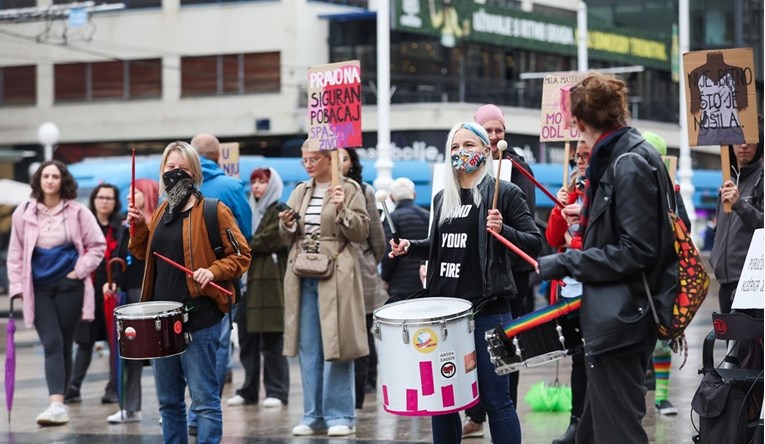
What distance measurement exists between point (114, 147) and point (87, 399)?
3552 cm

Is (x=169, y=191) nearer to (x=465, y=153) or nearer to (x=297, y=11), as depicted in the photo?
(x=465, y=153)

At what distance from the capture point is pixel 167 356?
760 cm

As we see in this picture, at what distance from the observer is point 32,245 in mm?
10781

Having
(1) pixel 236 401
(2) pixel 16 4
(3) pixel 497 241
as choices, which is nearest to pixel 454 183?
(3) pixel 497 241

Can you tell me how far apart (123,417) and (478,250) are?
4.47 meters

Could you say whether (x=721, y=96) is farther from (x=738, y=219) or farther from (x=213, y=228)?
(x=213, y=228)

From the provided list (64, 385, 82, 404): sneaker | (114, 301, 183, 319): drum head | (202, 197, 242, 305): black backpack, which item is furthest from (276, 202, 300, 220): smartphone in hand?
(64, 385, 82, 404): sneaker

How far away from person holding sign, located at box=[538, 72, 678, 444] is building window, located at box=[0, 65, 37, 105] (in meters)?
43.5

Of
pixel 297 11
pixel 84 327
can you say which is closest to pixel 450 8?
pixel 297 11

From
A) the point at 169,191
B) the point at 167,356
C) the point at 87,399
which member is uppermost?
the point at 169,191

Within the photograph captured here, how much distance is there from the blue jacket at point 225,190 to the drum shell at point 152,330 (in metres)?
1.86

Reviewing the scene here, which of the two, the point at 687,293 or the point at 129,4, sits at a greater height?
the point at 129,4

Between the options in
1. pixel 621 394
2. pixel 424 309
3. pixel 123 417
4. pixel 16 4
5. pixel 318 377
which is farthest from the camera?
pixel 16 4

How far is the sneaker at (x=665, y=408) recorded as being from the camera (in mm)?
10101
